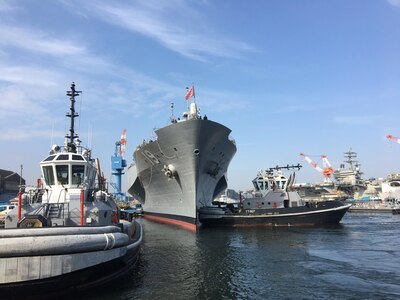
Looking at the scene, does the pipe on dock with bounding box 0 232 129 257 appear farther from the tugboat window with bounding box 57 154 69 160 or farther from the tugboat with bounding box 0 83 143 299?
the tugboat window with bounding box 57 154 69 160

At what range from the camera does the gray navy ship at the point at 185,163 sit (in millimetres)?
30484

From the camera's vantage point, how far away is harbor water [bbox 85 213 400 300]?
39.9ft

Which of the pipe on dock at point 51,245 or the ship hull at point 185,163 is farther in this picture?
the ship hull at point 185,163

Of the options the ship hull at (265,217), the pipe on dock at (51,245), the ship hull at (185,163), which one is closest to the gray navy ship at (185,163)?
the ship hull at (185,163)

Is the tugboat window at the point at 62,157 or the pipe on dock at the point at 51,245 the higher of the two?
the tugboat window at the point at 62,157

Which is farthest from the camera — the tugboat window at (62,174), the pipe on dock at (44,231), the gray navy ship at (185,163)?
the gray navy ship at (185,163)

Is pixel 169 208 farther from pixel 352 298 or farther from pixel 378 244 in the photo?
pixel 352 298

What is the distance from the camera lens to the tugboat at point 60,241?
9.40m

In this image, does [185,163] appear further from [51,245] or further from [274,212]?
[51,245]

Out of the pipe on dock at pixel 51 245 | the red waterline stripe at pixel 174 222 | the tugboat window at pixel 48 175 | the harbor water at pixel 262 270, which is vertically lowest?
the harbor water at pixel 262 270

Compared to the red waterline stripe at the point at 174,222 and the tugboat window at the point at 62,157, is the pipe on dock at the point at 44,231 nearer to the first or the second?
the tugboat window at the point at 62,157

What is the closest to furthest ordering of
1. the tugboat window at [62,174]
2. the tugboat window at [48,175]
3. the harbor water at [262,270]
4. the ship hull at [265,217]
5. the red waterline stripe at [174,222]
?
the harbor water at [262,270]
the tugboat window at [62,174]
the tugboat window at [48,175]
the red waterline stripe at [174,222]
the ship hull at [265,217]

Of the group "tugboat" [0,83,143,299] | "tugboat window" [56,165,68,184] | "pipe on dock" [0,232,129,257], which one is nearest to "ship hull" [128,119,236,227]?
"tugboat" [0,83,143,299]

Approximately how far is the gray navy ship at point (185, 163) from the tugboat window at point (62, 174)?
52.6 ft
